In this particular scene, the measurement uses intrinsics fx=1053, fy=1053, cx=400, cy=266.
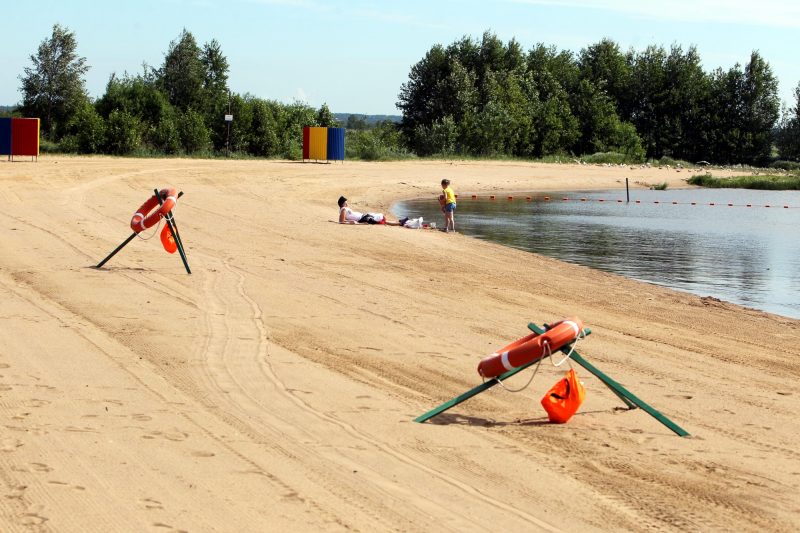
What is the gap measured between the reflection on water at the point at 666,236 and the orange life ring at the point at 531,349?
29.7 ft

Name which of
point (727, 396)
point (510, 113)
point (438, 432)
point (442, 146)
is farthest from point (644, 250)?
point (510, 113)

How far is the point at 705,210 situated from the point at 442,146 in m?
27.3

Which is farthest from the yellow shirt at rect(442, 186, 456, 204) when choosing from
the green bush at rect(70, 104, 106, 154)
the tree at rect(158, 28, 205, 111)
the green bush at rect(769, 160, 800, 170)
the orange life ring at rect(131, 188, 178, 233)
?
the green bush at rect(769, 160, 800, 170)

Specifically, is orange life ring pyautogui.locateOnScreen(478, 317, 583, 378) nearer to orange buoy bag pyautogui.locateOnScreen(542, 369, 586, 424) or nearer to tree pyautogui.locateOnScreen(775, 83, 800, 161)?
orange buoy bag pyautogui.locateOnScreen(542, 369, 586, 424)

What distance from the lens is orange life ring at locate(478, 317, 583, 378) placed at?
7.55 metres

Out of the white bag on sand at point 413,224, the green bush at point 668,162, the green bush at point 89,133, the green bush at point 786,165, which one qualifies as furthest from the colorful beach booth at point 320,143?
the green bush at point 786,165

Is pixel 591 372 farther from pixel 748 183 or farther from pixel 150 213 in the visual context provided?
pixel 748 183

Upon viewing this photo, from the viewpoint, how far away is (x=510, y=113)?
71125mm

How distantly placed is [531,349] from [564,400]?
1.81 ft

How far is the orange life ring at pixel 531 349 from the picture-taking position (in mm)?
7547

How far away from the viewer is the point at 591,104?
268 ft

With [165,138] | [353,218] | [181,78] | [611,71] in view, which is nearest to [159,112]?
[165,138]

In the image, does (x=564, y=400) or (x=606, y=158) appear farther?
(x=606, y=158)

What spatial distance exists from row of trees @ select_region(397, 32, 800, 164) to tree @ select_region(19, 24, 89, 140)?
73.8 ft
